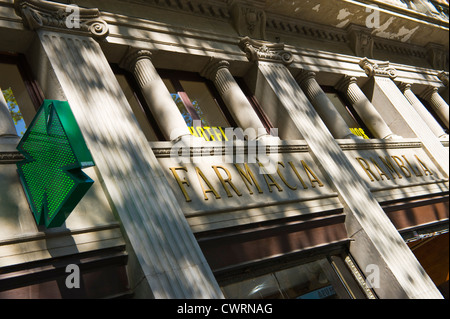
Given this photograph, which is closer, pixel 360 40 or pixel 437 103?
pixel 360 40

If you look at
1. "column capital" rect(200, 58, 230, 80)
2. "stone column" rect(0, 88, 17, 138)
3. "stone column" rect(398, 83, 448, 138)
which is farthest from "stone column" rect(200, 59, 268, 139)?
"stone column" rect(398, 83, 448, 138)

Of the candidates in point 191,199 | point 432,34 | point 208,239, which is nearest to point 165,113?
point 191,199

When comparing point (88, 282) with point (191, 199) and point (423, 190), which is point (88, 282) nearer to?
point (191, 199)

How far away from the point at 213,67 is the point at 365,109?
4.73m

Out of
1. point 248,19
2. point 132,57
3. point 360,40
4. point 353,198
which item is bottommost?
point 353,198

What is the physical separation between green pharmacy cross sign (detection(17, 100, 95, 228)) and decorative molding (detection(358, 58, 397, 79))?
9.54 metres

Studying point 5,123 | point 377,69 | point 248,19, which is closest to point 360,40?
point 377,69

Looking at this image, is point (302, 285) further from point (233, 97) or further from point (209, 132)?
point (233, 97)

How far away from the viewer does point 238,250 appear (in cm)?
655

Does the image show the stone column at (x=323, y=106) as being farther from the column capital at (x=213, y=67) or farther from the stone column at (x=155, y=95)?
the stone column at (x=155, y=95)

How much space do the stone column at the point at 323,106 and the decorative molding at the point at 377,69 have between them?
2.12 metres

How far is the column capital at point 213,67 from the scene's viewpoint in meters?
9.01

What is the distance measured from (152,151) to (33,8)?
3120 millimetres

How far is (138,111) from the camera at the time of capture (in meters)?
7.87
